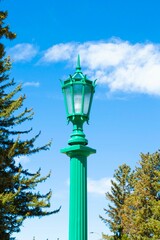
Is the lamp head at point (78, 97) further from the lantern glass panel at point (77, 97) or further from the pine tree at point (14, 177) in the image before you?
the pine tree at point (14, 177)

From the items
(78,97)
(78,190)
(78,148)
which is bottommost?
(78,190)

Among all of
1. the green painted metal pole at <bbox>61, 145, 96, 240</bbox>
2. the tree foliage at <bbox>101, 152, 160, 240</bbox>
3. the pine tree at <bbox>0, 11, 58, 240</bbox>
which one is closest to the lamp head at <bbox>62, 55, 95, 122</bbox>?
the green painted metal pole at <bbox>61, 145, 96, 240</bbox>

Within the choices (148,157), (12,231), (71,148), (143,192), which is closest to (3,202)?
(12,231)

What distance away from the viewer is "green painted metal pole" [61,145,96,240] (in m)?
5.39

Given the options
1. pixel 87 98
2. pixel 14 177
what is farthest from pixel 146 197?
pixel 87 98

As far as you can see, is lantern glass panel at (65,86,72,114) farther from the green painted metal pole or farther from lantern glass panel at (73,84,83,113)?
the green painted metal pole

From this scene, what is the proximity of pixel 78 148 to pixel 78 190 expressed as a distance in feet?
1.71

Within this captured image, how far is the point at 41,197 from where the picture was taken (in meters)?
23.8

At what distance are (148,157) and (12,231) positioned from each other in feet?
75.3

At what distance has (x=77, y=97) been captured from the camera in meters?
5.84

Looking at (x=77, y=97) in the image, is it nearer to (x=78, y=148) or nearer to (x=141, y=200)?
(x=78, y=148)

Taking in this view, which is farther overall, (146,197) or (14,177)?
(146,197)

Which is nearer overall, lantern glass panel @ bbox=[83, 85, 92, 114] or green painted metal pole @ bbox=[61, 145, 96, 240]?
green painted metal pole @ bbox=[61, 145, 96, 240]

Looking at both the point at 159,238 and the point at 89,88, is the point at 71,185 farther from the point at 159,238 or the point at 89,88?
the point at 159,238
